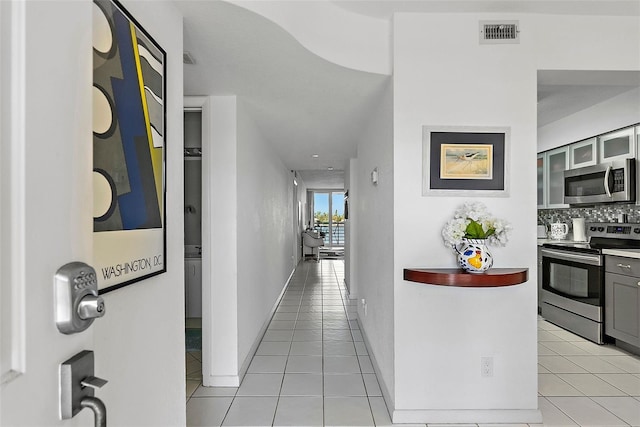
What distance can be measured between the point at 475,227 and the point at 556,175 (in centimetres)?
349

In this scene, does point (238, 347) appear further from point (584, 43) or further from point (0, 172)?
point (584, 43)

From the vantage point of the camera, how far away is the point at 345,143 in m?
4.68

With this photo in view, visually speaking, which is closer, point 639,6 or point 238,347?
point 639,6

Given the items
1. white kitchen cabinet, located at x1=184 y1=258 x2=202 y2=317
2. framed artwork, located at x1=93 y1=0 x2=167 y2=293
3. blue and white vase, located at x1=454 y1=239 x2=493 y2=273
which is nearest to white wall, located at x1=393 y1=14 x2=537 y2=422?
blue and white vase, located at x1=454 y1=239 x2=493 y2=273

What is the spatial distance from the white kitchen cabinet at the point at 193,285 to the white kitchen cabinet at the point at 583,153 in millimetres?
4537

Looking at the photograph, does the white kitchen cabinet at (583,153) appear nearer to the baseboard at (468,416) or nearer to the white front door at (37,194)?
the baseboard at (468,416)

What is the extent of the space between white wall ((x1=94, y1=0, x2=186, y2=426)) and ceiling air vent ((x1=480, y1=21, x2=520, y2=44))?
72.2 inches

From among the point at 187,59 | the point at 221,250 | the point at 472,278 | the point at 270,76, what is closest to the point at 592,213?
the point at 472,278

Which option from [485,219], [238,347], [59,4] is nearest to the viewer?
[59,4]

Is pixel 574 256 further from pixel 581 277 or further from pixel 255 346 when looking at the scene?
pixel 255 346

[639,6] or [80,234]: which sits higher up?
[639,6]

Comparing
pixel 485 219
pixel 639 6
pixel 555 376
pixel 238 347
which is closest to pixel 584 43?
pixel 639 6

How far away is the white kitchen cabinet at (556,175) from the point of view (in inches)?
180

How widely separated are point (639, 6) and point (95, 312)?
3.21 metres
